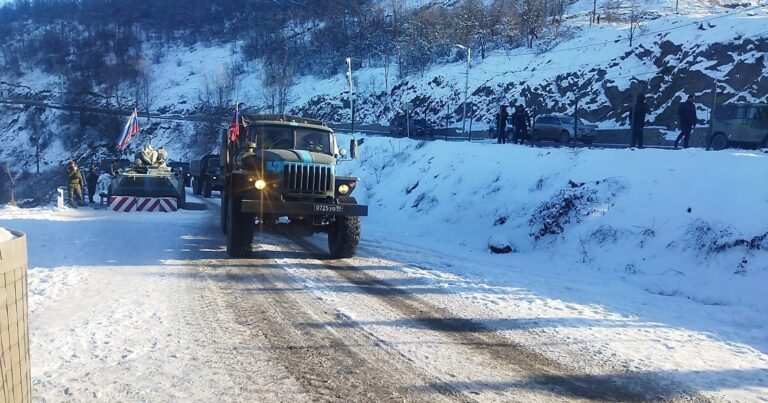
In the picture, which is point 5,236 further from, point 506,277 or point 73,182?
point 73,182

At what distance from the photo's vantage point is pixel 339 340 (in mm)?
5504

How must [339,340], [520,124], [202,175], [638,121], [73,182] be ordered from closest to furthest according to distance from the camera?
[339,340] < [638,121] < [520,124] < [73,182] < [202,175]

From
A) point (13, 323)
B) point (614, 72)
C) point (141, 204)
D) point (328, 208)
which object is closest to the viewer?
point (13, 323)

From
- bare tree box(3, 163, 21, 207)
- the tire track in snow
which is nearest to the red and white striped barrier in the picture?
bare tree box(3, 163, 21, 207)

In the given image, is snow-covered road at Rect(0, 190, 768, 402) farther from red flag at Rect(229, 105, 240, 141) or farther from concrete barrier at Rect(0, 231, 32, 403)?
red flag at Rect(229, 105, 240, 141)

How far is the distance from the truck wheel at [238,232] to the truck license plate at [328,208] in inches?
45.7

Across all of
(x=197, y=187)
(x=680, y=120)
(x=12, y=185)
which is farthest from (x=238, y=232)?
(x=12, y=185)

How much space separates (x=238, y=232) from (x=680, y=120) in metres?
12.1

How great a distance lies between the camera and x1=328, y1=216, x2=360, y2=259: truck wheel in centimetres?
A: 1019

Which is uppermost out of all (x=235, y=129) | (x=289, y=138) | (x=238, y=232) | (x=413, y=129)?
(x=413, y=129)

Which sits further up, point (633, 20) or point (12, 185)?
point (633, 20)

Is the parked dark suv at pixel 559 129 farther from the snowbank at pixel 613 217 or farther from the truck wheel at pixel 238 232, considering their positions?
the truck wheel at pixel 238 232

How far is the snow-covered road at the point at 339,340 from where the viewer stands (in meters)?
4.39

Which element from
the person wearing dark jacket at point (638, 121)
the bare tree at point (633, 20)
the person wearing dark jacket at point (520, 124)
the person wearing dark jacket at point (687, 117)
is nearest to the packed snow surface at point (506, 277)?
the person wearing dark jacket at point (638, 121)
